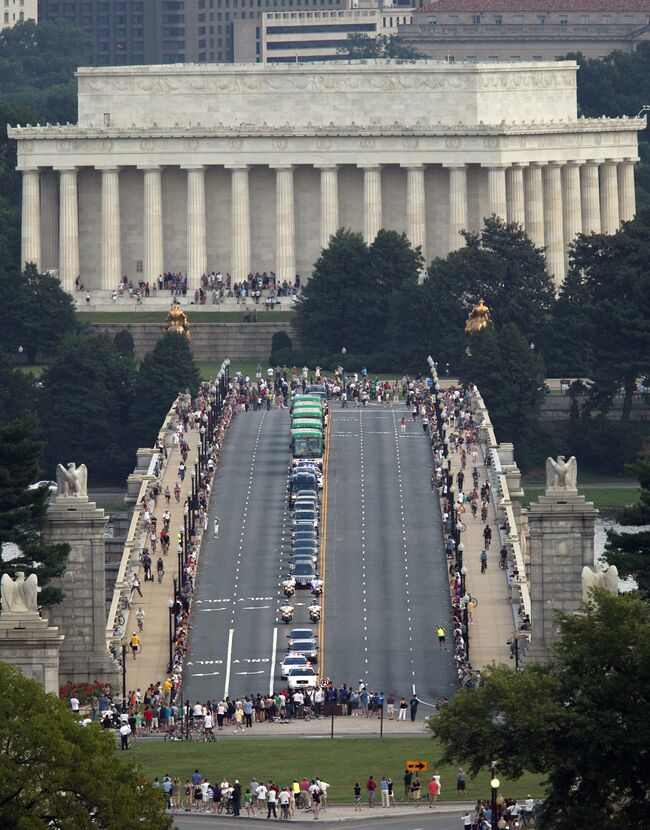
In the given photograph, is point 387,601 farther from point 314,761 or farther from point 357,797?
point 357,797

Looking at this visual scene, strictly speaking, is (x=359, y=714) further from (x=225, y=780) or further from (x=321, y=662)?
(x=225, y=780)

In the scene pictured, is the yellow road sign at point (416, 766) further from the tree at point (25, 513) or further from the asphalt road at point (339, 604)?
the tree at point (25, 513)

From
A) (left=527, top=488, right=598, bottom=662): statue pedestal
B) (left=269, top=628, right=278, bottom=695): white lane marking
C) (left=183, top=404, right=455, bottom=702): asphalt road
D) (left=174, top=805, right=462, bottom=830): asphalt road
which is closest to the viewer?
(left=174, top=805, right=462, bottom=830): asphalt road

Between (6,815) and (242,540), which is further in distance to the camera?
(242,540)

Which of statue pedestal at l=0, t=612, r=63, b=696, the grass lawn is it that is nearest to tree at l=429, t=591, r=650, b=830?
the grass lawn

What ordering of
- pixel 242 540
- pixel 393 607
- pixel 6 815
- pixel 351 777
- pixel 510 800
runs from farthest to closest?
pixel 242 540, pixel 393 607, pixel 351 777, pixel 510 800, pixel 6 815

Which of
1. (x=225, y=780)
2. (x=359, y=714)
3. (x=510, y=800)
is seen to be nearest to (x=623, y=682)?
(x=510, y=800)

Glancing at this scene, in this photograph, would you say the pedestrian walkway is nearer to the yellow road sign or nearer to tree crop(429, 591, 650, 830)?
the yellow road sign
